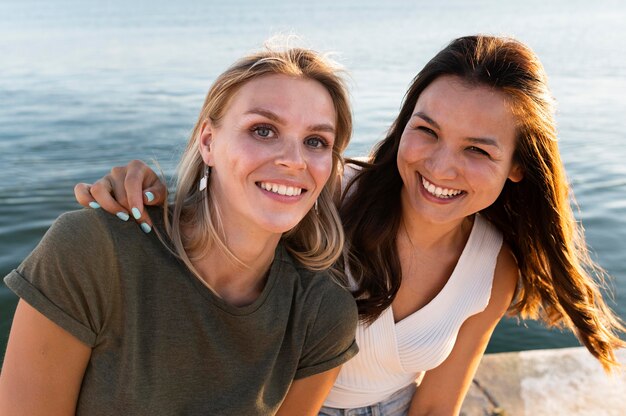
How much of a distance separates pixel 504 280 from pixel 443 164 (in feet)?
2.64

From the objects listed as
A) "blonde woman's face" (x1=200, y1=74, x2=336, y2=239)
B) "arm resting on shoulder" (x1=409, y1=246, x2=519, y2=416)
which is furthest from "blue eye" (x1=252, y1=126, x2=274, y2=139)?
"arm resting on shoulder" (x1=409, y1=246, x2=519, y2=416)

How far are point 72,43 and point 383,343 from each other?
1809 cm

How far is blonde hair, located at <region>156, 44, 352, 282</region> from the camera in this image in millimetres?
2100

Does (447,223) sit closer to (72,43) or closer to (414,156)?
(414,156)

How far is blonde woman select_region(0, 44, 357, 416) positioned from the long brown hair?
0.36m

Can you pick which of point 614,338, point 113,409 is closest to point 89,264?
point 113,409

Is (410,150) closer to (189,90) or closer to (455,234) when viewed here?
(455,234)

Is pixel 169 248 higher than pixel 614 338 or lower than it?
higher

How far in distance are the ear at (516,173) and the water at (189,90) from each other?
43.8 inches

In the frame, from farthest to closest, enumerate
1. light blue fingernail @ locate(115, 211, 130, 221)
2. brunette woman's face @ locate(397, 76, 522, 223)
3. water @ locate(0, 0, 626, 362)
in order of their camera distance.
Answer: water @ locate(0, 0, 626, 362) < brunette woman's face @ locate(397, 76, 522, 223) < light blue fingernail @ locate(115, 211, 130, 221)

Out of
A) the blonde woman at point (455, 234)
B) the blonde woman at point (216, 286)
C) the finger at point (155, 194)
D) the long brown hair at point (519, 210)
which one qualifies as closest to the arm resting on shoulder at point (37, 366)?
the blonde woman at point (216, 286)

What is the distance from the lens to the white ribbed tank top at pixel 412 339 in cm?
269

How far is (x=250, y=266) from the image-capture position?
7.32ft

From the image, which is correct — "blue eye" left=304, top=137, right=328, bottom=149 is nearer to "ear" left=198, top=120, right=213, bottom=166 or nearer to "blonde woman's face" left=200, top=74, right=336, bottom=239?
"blonde woman's face" left=200, top=74, right=336, bottom=239
